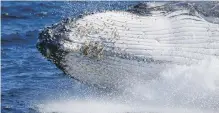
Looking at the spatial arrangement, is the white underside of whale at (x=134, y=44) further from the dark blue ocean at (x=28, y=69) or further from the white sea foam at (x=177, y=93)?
the dark blue ocean at (x=28, y=69)

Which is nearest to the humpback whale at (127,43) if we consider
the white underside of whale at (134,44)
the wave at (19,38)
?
the white underside of whale at (134,44)

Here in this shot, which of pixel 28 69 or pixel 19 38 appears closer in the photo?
pixel 28 69

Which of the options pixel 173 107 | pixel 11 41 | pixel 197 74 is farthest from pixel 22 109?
pixel 11 41

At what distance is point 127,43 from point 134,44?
86 millimetres

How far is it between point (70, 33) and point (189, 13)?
1.53 m

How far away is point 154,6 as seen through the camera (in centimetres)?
754

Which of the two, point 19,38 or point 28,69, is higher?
point 28,69

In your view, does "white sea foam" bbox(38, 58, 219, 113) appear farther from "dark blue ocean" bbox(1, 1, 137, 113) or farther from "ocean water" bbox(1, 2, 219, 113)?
"dark blue ocean" bbox(1, 1, 137, 113)

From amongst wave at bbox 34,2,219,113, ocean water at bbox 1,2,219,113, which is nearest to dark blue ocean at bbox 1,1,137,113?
ocean water at bbox 1,2,219,113

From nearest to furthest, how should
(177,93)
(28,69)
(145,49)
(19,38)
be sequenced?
(145,49) < (177,93) < (28,69) < (19,38)

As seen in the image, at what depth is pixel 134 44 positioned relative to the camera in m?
6.95

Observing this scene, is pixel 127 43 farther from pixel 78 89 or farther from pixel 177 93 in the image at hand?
pixel 78 89

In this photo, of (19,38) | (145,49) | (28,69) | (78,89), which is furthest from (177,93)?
(19,38)

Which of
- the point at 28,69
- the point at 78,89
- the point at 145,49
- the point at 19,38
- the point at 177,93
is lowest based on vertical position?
the point at 19,38
